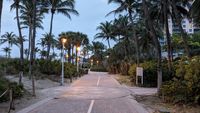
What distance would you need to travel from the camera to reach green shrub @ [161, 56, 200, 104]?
18.4m

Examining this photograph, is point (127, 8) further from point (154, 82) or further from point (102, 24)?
point (102, 24)

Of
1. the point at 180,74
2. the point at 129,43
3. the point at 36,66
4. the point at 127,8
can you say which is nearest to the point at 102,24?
the point at 129,43

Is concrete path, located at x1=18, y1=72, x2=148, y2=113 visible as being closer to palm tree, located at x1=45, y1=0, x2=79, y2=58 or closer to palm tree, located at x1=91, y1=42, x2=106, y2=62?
palm tree, located at x1=45, y1=0, x2=79, y2=58

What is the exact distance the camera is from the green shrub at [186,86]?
60.5 feet

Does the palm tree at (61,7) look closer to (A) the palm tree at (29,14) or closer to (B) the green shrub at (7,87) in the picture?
(A) the palm tree at (29,14)

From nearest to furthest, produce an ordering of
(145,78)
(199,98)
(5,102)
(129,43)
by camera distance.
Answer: (199,98) → (5,102) → (145,78) → (129,43)

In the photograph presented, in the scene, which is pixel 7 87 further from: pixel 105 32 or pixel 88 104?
pixel 105 32

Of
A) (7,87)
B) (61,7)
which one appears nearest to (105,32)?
(61,7)

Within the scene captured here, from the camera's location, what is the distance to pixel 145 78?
41062 mm

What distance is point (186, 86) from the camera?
19641 millimetres

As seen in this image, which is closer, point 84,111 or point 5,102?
point 84,111

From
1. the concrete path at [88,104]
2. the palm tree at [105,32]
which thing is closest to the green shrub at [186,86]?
the concrete path at [88,104]

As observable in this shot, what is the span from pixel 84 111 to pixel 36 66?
3115 cm

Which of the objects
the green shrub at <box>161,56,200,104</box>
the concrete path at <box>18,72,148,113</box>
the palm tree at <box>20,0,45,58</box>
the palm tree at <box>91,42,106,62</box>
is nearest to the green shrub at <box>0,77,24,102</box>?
the concrete path at <box>18,72,148,113</box>
